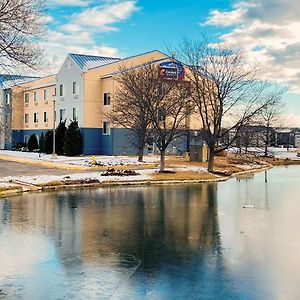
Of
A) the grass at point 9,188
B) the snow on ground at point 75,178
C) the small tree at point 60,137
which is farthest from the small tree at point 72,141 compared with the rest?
the grass at point 9,188

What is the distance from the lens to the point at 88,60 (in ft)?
171

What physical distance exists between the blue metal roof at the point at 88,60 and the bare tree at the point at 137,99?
938 centimetres

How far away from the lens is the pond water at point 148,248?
816 cm

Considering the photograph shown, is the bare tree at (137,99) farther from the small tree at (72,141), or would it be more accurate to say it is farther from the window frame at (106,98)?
the small tree at (72,141)

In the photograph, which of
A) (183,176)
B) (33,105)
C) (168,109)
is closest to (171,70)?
(168,109)

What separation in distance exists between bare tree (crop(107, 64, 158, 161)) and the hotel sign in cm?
157

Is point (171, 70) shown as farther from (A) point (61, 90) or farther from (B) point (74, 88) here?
(A) point (61, 90)

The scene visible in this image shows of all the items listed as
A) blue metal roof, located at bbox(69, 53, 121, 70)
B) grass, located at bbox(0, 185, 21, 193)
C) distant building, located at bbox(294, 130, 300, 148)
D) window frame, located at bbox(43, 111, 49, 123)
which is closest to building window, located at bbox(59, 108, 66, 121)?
window frame, located at bbox(43, 111, 49, 123)

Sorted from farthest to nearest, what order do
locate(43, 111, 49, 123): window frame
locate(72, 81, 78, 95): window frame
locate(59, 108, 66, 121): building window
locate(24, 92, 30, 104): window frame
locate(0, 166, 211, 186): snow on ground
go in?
locate(24, 92, 30, 104): window frame, locate(43, 111, 49, 123): window frame, locate(59, 108, 66, 121): building window, locate(72, 81, 78, 95): window frame, locate(0, 166, 211, 186): snow on ground

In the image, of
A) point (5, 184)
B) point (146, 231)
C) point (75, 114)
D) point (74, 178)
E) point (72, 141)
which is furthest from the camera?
point (75, 114)

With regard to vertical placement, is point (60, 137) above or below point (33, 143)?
above

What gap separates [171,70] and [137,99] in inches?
306

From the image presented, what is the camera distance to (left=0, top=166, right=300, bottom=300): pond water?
816cm

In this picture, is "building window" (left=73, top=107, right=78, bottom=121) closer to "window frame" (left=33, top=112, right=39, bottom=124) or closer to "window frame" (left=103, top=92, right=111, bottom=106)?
"window frame" (left=103, top=92, right=111, bottom=106)
